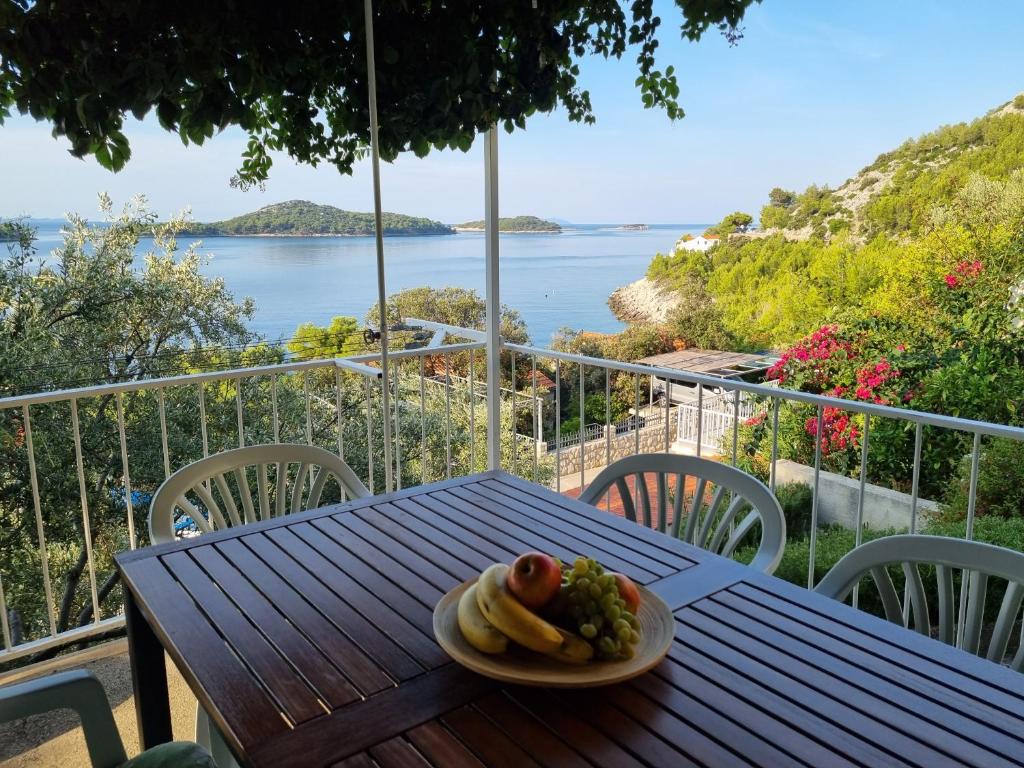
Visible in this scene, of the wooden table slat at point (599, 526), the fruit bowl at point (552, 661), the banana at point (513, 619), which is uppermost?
the banana at point (513, 619)

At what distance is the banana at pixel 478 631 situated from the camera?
1.10 m

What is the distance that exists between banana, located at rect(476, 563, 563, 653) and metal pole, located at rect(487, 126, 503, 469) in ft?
7.39

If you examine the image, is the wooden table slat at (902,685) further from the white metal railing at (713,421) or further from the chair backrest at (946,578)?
the white metal railing at (713,421)

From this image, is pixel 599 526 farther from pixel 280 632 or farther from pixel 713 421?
pixel 713 421

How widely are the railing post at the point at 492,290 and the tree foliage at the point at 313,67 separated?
123 millimetres

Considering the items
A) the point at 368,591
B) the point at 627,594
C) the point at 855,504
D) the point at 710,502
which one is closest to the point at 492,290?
the point at 710,502

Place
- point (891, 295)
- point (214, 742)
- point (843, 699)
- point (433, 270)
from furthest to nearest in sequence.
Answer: point (891, 295) < point (433, 270) < point (214, 742) < point (843, 699)

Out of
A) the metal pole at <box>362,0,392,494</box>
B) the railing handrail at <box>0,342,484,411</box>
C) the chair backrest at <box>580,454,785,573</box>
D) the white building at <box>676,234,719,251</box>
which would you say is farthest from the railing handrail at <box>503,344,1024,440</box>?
the white building at <box>676,234,719,251</box>

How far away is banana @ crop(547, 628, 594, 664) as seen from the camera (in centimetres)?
107

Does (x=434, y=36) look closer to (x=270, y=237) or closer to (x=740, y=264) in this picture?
(x=270, y=237)

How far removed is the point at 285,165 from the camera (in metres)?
3.31

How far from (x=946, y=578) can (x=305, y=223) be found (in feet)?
15.0

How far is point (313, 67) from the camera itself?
286 cm

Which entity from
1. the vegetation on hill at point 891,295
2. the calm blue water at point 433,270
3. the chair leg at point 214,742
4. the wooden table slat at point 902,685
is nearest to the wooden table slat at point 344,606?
the chair leg at point 214,742
